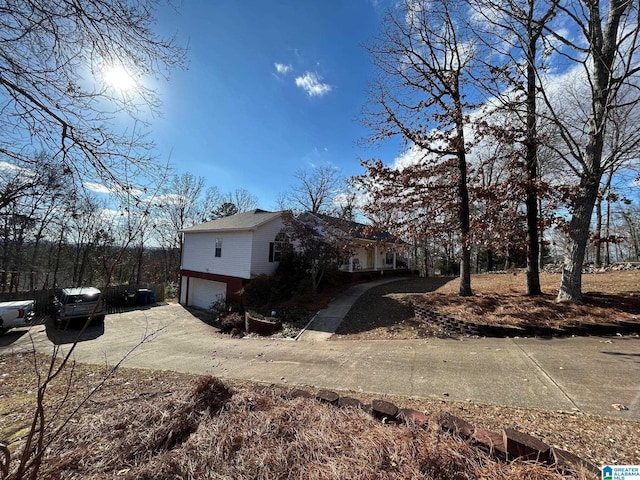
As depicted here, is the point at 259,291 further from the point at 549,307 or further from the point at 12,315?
the point at 549,307

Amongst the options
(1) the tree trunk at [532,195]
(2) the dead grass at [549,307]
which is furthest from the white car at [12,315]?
(1) the tree trunk at [532,195]

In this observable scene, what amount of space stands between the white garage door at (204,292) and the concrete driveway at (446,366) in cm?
814

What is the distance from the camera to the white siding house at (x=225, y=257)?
1477cm

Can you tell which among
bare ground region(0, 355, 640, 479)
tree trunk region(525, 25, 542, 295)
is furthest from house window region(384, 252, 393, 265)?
bare ground region(0, 355, 640, 479)

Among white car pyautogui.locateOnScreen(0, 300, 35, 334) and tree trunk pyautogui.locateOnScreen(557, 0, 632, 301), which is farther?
white car pyautogui.locateOnScreen(0, 300, 35, 334)

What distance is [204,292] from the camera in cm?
1814

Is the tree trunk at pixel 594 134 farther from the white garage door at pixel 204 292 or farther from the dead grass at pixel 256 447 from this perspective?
the white garage door at pixel 204 292

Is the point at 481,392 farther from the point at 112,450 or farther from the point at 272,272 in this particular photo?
the point at 272,272

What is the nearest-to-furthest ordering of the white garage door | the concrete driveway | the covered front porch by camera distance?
the concrete driveway < the white garage door < the covered front porch

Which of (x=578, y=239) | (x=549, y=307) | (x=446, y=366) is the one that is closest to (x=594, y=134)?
(x=578, y=239)

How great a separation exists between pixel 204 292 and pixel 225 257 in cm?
377

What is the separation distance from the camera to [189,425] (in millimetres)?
2574

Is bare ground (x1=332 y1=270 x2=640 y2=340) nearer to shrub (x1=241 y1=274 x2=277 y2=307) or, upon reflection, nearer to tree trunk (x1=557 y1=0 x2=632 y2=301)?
tree trunk (x1=557 y1=0 x2=632 y2=301)

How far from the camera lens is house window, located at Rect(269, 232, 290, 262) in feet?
50.3
